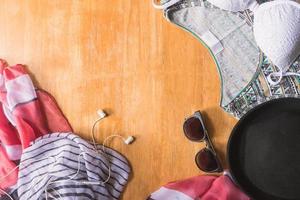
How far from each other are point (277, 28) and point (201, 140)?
0.75ft

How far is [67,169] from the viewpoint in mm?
779

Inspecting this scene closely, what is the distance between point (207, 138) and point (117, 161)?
17 cm

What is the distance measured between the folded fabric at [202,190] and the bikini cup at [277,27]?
223 millimetres

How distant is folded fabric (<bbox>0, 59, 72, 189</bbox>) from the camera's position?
82 centimetres

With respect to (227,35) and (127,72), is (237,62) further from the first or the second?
(127,72)

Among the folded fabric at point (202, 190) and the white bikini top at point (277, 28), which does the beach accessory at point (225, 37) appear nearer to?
the white bikini top at point (277, 28)

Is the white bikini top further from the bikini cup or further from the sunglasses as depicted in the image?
the sunglasses

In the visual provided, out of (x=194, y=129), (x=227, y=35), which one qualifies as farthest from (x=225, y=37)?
(x=194, y=129)

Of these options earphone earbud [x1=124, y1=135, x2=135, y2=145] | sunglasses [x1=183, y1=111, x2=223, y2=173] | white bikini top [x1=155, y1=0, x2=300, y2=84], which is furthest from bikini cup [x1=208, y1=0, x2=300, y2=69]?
earphone earbud [x1=124, y1=135, x2=135, y2=145]

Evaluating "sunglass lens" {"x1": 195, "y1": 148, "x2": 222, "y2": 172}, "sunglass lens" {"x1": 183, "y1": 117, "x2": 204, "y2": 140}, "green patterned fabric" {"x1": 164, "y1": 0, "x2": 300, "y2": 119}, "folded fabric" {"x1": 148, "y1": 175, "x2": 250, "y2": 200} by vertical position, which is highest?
"green patterned fabric" {"x1": 164, "y1": 0, "x2": 300, "y2": 119}

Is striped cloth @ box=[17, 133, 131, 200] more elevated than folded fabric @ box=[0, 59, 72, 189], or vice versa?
folded fabric @ box=[0, 59, 72, 189]

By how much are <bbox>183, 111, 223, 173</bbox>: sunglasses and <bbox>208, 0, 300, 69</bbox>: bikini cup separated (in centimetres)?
16

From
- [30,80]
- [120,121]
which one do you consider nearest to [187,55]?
[120,121]

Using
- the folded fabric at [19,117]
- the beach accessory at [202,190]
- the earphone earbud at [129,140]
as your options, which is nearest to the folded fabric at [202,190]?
the beach accessory at [202,190]
